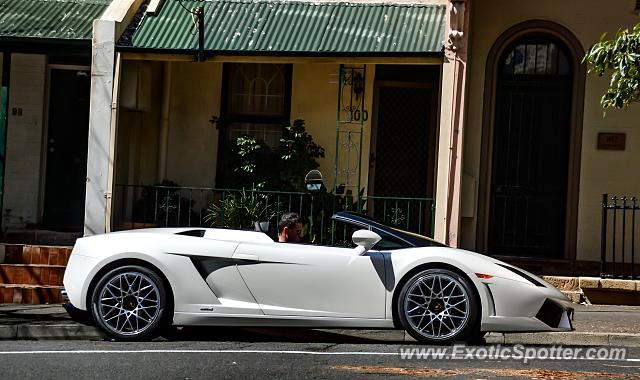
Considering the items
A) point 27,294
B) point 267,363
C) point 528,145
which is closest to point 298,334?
point 267,363

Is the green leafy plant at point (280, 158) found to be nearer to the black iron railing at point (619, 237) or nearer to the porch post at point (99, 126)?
the porch post at point (99, 126)

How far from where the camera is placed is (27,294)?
1261 centimetres

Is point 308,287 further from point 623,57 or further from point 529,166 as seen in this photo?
point 529,166

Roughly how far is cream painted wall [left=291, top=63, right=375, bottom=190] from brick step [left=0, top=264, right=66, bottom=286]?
13.9 ft

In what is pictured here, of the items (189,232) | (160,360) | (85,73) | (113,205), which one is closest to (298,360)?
(160,360)

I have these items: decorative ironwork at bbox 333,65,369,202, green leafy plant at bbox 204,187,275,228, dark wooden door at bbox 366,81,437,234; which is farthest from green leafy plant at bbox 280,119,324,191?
dark wooden door at bbox 366,81,437,234

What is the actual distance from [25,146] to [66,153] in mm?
605

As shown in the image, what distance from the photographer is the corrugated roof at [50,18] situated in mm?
14195

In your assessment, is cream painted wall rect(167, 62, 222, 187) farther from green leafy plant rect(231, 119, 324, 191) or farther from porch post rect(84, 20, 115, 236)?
porch post rect(84, 20, 115, 236)

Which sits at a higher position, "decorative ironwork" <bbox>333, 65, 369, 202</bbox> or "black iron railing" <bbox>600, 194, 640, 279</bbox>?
"decorative ironwork" <bbox>333, 65, 369, 202</bbox>

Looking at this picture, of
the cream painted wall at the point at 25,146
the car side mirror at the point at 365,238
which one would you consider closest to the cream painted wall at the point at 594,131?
the car side mirror at the point at 365,238

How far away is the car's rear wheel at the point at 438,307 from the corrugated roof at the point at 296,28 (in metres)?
4.82

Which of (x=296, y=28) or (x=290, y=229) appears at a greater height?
(x=296, y=28)

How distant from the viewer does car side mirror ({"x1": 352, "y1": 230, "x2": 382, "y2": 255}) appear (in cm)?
953
